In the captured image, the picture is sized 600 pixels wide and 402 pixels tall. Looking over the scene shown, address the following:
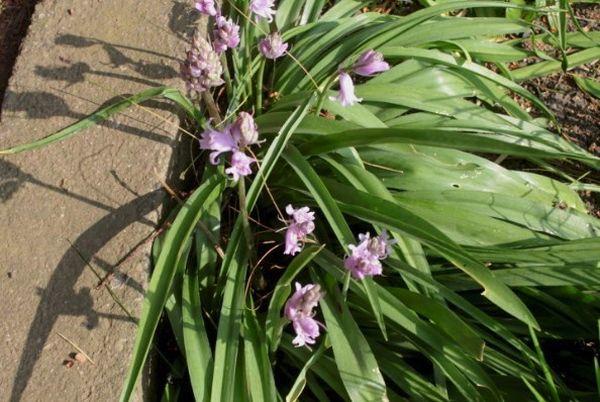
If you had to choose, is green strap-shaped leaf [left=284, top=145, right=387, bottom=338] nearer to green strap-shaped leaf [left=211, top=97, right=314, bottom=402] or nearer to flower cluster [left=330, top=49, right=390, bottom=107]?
green strap-shaped leaf [left=211, top=97, right=314, bottom=402]

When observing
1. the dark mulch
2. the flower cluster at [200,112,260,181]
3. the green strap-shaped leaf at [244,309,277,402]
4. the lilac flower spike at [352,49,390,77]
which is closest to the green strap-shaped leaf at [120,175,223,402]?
the green strap-shaped leaf at [244,309,277,402]

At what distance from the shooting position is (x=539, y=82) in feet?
8.67

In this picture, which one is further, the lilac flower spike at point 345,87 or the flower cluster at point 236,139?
the lilac flower spike at point 345,87

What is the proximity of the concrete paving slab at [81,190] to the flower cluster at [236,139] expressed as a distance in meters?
0.58

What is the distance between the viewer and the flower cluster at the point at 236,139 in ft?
4.32

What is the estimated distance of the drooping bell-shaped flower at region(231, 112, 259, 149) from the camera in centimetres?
131

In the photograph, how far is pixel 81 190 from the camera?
1943mm

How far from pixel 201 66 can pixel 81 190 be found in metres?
0.71

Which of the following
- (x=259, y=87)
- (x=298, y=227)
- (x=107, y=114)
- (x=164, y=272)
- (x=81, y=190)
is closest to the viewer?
(x=298, y=227)

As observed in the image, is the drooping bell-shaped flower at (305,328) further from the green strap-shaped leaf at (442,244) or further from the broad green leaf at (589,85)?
the broad green leaf at (589,85)

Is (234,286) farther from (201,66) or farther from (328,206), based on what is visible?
(201,66)

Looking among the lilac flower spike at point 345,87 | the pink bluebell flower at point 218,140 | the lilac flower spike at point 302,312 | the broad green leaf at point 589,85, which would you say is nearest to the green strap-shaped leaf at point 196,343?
the lilac flower spike at point 302,312

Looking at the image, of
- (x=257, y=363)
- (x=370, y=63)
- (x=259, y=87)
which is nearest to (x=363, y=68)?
(x=370, y=63)

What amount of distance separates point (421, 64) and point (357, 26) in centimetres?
25
